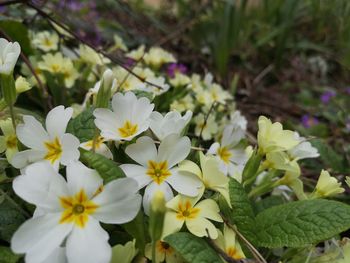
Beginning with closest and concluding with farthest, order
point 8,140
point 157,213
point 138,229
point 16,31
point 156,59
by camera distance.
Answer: point 157,213
point 138,229
point 8,140
point 16,31
point 156,59

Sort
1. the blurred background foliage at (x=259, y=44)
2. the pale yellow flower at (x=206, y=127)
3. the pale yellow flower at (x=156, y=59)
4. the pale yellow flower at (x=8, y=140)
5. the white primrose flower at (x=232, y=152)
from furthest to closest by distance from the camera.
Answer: the blurred background foliage at (x=259, y=44)
the pale yellow flower at (x=156, y=59)
the pale yellow flower at (x=206, y=127)
the white primrose flower at (x=232, y=152)
the pale yellow flower at (x=8, y=140)

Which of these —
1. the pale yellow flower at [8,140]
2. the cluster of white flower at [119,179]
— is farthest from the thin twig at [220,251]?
the pale yellow flower at [8,140]

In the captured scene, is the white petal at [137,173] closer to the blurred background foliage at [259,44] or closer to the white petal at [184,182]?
the white petal at [184,182]

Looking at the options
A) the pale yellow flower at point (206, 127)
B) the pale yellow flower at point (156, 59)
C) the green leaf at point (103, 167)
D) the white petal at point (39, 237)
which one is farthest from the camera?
the pale yellow flower at point (156, 59)

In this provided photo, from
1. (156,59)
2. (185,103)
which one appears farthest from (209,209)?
(156,59)

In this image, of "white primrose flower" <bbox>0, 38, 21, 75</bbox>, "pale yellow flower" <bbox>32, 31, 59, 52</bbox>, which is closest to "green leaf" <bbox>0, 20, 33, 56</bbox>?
"pale yellow flower" <bbox>32, 31, 59, 52</bbox>

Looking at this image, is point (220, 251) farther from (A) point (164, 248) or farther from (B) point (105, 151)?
(B) point (105, 151)

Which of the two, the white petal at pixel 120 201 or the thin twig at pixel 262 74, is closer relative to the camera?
the white petal at pixel 120 201
